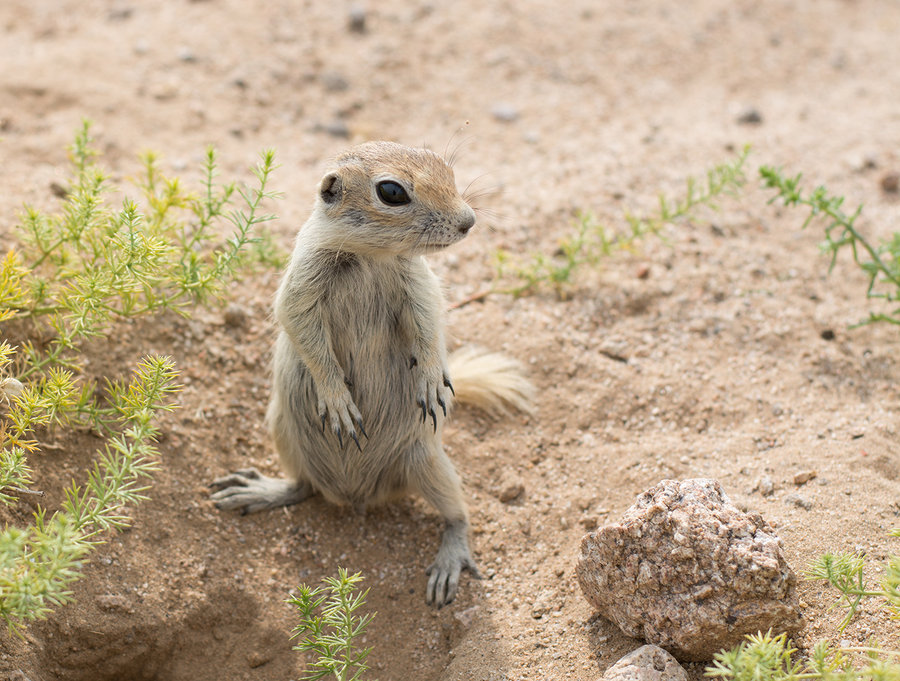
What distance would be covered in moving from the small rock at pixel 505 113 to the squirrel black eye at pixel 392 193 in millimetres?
3540

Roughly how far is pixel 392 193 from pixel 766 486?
1948 mm

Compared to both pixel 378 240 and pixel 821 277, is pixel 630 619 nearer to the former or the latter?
pixel 378 240

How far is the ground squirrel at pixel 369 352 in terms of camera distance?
3.35 metres

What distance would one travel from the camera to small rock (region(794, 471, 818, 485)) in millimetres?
3578

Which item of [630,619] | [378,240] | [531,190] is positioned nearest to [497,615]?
[630,619]

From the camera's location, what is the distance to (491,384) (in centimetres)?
431

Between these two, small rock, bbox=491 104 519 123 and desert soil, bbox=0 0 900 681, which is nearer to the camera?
desert soil, bbox=0 0 900 681

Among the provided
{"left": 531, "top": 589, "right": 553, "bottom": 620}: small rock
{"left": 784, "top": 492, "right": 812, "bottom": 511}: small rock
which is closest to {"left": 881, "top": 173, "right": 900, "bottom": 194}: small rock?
{"left": 784, "top": 492, "right": 812, "bottom": 511}: small rock

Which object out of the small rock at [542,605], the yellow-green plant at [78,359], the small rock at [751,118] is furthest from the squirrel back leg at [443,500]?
the small rock at [751,118]

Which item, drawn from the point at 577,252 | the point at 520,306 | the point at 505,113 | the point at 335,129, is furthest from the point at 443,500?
the point at 505,113

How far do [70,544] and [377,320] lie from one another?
162 cm

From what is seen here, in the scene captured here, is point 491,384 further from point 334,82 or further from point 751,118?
point 751,118

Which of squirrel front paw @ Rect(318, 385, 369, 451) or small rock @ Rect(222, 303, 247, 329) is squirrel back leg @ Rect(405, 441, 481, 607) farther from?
small rock @ Rect(222, 303, 247, 329)

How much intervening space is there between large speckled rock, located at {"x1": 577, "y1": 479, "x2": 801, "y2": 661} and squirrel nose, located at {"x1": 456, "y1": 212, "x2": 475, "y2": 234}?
3.92 feet
